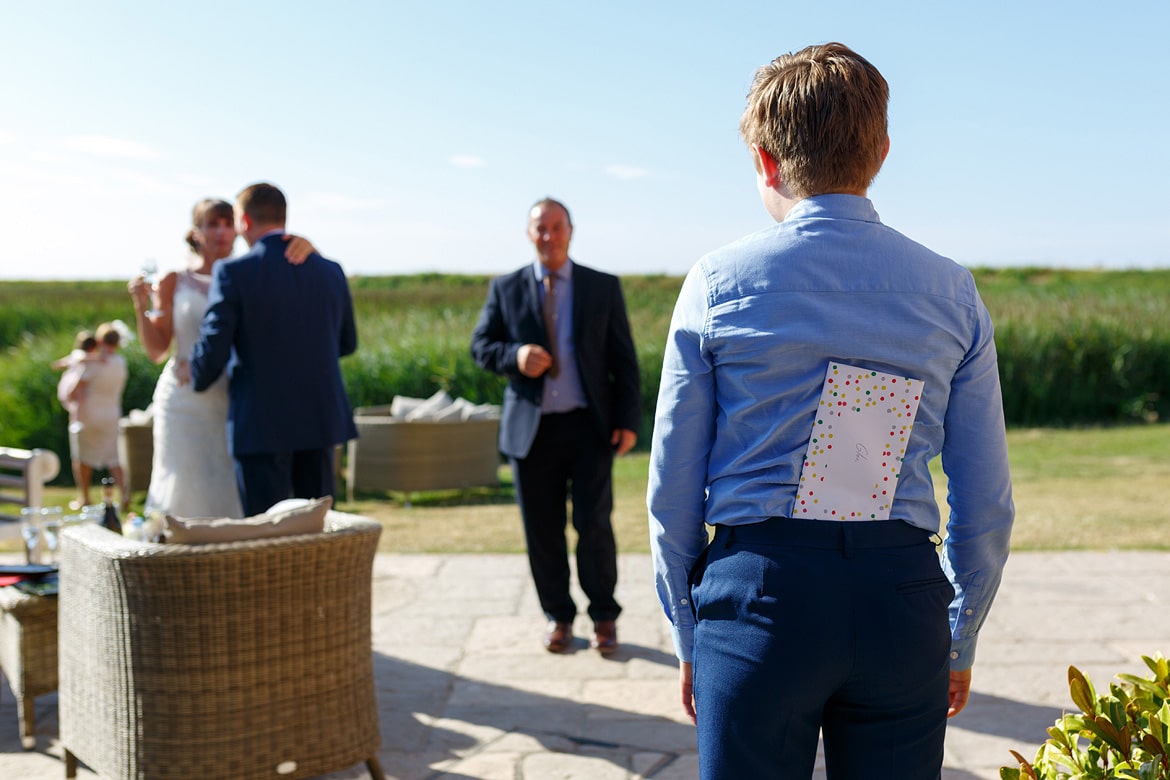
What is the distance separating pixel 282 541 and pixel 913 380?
1.97m

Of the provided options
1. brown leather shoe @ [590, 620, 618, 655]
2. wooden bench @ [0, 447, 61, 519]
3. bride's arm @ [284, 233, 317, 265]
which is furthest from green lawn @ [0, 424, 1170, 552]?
bride's arm @ [284, 233, 317, 265]

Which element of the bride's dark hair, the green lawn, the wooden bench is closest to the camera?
the bride's dark hair

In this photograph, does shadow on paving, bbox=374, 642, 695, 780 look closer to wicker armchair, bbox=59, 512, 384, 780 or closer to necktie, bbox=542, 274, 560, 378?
wicker armchair, bbox=59, 512, 384, 780

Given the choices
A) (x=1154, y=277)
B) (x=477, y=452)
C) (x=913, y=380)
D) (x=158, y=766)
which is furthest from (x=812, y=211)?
(x=1154, y=277)

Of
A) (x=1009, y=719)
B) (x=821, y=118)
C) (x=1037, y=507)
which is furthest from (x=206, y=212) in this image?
(x=1037, y=507)

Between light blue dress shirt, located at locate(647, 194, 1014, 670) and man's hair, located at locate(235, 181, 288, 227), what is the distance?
2855 millimetres

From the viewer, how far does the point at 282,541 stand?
302 cm

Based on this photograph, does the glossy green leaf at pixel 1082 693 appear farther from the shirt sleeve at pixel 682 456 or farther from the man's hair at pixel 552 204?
the man's hair at pixel 552 204

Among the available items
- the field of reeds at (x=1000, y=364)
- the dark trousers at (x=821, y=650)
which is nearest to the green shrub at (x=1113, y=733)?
the dark trousers at (x=821, y=650)

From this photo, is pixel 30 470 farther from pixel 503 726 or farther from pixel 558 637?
pixel 503 726

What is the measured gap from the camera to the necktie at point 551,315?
4512 mm

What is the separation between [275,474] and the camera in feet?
13.6

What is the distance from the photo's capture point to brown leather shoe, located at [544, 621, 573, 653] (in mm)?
4609

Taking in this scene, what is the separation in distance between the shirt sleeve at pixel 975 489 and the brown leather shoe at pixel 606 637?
2.87 metres
